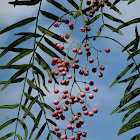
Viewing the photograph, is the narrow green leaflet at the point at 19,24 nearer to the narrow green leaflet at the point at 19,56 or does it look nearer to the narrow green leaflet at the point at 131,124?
the narrow green leaflet at the point at 19,56

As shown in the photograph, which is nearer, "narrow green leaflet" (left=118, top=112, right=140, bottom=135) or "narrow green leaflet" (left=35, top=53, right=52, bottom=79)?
"narrow green leaflet" (left=118, top=112, right=140, bottom=135)

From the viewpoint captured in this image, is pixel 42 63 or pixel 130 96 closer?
pixel 130 96

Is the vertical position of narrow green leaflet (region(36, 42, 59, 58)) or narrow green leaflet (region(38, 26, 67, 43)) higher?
narrow green leaflet (region(38, 26, 67, 43))

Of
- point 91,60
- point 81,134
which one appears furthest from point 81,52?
point 81,134

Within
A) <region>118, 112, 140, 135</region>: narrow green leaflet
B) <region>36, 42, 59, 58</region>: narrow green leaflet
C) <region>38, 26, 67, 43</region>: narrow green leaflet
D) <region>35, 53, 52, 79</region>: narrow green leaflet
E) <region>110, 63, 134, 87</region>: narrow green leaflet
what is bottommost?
<region>118, 112, 140, 135</region>: narrow green leaflet

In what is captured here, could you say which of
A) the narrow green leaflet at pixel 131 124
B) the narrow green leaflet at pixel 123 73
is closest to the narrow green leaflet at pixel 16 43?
the narrow green leaflet at pixel 123 73

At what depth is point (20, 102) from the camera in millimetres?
1434

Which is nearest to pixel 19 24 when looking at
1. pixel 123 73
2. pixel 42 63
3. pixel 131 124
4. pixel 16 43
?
pixel 16 43

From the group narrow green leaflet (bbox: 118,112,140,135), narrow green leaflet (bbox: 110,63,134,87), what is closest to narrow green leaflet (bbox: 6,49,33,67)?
narrow green leaflet (bbox: 110,63,134,87)

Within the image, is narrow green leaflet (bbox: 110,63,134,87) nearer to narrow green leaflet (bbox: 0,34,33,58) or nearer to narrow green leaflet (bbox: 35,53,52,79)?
narrow green leaflet (bbox: 35,53,52,79)

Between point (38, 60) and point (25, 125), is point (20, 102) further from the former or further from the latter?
point (38, 60)

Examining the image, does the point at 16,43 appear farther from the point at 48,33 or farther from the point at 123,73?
the point at 123,73

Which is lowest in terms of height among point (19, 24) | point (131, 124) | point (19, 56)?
point (131, 124)

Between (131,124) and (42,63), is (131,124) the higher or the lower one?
the lower one
